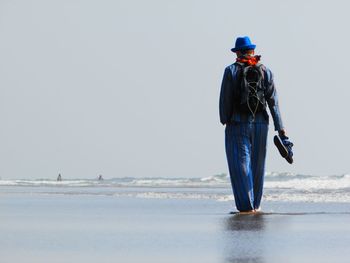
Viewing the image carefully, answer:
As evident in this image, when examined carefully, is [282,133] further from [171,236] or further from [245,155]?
[171,236]

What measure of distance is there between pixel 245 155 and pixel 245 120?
38cm

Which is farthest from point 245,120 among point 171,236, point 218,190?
point 218,190

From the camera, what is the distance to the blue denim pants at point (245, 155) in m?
13.0

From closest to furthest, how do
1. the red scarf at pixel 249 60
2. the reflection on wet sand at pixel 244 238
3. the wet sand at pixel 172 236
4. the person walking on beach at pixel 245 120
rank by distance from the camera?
the reflection on wet sand at pixel 244 238 < the wet sand at pixel 172 236 < the person walking on beach at pixel 245 120 < the red scarf at pixel 249 60

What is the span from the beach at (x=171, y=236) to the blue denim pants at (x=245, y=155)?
0.27m

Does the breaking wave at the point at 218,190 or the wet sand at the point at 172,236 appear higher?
the breaking wave at the point at 218,190

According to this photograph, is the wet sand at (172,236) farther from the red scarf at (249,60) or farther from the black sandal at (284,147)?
the red scarf at (249,60)

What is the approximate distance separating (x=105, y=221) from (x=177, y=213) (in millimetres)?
2083

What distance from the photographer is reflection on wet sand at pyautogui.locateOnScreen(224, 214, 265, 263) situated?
7.75 metres

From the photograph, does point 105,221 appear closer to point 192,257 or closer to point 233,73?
point 233,73

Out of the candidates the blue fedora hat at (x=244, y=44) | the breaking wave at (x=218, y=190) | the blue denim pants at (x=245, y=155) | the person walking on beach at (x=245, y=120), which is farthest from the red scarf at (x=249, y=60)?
the breaking wave at (x=218, y=190)

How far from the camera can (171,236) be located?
9.59 m

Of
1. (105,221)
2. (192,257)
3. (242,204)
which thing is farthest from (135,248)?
(242,204)

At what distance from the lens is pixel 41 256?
8.00m
